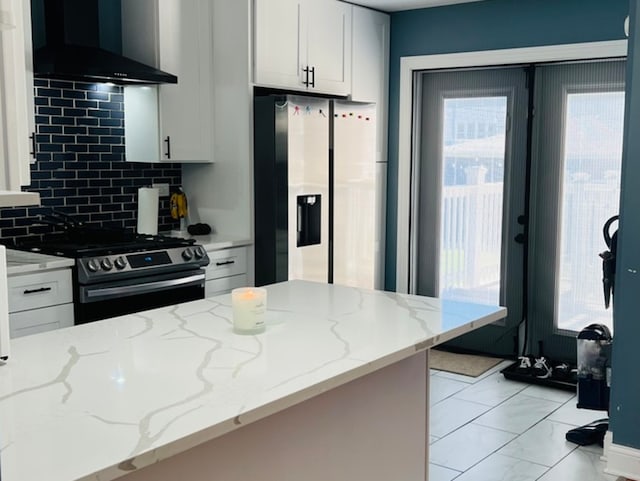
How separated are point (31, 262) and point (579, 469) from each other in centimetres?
283

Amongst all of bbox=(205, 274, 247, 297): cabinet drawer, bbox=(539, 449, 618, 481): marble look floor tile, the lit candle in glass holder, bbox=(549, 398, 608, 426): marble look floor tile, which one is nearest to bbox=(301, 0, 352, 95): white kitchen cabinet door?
bbox=(205, 274, 247, 297): cabinet drawer

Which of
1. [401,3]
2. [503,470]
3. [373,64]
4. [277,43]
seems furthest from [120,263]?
[401,3]

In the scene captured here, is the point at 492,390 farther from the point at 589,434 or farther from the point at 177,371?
the point at 177,371

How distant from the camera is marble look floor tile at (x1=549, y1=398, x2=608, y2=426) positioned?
13.8 ft

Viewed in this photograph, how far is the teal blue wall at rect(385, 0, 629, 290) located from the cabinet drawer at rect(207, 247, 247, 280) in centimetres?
150

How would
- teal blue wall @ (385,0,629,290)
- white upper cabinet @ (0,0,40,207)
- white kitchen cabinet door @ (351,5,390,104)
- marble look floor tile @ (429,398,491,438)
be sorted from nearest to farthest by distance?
white upper cabinet @ (0,0,40,207), marble look floor tile @ (429,398,491,438), teal blue wall @ (385,0,629,290), white kitchen cabinet door @ (351,5,390,104)

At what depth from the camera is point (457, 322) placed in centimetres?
241

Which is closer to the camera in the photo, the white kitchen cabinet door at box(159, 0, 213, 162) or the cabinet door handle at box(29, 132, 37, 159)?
the cabinet door handle at box(29, 132, 37, 159)

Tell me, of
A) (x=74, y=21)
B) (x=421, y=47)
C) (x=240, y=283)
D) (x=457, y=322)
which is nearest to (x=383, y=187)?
(x=421, y=47)

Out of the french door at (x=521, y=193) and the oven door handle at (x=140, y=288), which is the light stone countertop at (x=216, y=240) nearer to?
the oven door handle at (x=140, y=288)

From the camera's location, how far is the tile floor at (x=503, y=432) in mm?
3555

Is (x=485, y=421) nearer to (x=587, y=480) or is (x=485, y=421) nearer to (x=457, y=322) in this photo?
(x=587, y=480)

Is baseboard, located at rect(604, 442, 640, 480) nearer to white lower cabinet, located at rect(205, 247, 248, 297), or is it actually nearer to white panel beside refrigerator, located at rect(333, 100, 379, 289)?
white panel beside refrigerator, located at rect(333, 100, 379, 289)

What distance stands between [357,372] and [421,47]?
13.2ft
